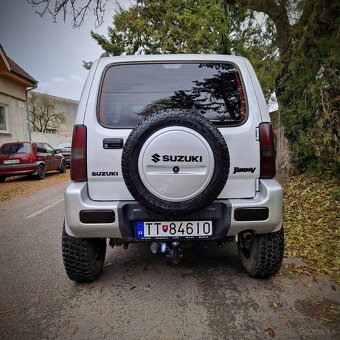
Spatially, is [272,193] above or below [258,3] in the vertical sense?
below

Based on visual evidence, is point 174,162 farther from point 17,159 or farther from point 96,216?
point 17,159

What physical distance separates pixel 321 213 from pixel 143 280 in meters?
3.12

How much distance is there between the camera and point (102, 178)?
230 cm

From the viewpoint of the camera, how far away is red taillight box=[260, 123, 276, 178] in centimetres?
230

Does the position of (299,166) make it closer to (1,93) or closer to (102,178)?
(102,178)

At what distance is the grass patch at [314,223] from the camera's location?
307 cm

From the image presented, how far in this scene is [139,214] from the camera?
2230 millimetres

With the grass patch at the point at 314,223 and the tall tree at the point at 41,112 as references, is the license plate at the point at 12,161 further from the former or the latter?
the tall tree at the point at 41,112

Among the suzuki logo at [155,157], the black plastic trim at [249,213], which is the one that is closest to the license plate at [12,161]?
the suzuki logo at [155,157]

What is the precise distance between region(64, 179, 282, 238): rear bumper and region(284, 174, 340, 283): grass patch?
1.13m

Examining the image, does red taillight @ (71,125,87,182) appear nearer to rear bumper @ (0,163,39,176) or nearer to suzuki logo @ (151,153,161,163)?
suzuki logo @ (151,153,161,163)

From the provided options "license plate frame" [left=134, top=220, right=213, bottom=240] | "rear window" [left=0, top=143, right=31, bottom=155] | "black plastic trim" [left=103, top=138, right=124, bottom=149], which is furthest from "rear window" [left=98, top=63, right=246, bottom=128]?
"rear window" [left=0, top=143, right=31, bottom=155]

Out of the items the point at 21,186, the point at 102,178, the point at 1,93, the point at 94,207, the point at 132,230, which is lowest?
the point at 21,186

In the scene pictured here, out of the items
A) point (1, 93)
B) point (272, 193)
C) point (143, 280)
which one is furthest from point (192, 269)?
point (1, 93)
